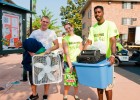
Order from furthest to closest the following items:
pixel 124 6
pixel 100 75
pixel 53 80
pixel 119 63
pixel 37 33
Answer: pixel 124 6
pixel 119 63
pixel 37 33
pixel 53 80
pixel 100 75

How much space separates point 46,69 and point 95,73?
1219mm

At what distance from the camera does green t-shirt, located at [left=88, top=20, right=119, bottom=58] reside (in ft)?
13.9

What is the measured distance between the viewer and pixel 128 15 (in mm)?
36656

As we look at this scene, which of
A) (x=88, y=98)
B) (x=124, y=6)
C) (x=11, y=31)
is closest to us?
(x=88, y=98)

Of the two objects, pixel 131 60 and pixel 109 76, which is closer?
pixel 109 76

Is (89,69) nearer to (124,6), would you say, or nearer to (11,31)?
(11,31)

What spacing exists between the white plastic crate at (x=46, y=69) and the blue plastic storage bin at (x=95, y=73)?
79 centimetres

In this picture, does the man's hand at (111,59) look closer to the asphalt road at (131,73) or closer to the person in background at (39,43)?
the person in background at (39,43)

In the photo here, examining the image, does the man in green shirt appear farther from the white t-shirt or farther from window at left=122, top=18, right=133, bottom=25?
window at left=122, top=18, right=133, bottom=25

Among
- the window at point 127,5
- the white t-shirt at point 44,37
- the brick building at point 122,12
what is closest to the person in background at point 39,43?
the white t-shirt at point 44,37

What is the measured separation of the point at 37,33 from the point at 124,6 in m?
32.8

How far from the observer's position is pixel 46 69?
4734 millimetres

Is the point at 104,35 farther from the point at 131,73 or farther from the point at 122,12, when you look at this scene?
the point at 122,12

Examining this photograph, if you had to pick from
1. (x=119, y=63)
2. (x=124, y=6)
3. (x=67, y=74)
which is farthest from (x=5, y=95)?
(x=124, y=6)
